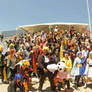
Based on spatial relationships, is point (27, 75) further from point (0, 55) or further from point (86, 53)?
point (86, 53)

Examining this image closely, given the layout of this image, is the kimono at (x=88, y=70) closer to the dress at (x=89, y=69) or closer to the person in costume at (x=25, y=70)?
the dress at (x=89, y=69)

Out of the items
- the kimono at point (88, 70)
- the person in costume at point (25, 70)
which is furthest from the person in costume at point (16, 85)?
the kimono at point (88, 70)

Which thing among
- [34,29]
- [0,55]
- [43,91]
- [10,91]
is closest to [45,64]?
[43,91]

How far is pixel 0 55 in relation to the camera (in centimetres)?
657

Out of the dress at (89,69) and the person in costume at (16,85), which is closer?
the person in costume at (16,85)

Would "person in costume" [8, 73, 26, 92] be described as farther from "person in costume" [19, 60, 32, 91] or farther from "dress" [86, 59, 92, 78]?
"dress" [86, 59, 92, 78]

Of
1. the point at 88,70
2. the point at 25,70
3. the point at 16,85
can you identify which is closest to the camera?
the point at 16,85

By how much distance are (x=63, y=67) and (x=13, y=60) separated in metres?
2.19

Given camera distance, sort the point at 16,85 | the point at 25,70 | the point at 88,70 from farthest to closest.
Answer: the point at 88,70 < the point at 25,70 < the point at 16,85

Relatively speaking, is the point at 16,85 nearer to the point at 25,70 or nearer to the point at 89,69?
the point at 25,70

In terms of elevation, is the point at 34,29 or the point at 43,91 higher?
the point at 34,29

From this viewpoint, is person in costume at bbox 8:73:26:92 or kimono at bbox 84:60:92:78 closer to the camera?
person in costume at bbox 8:73:26:92

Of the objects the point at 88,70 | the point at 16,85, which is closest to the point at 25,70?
the point at 16,85

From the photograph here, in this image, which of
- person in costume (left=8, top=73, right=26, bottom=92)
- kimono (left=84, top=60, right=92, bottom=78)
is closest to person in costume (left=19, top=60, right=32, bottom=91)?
person in costume (left=8, top=73, right=26, bottom=92)
